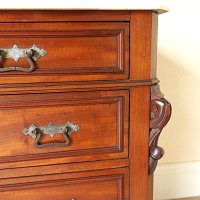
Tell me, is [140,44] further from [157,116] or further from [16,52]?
[16,52]

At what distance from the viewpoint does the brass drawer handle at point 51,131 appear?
2.52ft

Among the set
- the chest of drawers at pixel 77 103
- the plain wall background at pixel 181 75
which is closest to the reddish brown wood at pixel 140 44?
the chest of drawers at pixel 77 103

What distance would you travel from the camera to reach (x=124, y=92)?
0.80 m

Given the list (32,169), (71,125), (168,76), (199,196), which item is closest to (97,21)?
(71,125)

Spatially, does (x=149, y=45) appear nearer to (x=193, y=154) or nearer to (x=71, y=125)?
(x=71, y=125)

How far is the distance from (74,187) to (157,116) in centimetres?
29

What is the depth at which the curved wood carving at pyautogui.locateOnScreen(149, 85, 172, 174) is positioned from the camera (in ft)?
2.67

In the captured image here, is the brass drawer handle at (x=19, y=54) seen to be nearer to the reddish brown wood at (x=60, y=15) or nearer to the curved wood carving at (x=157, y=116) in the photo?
the reddish brown wood at (x=60, y=15)

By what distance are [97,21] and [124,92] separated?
0.19m

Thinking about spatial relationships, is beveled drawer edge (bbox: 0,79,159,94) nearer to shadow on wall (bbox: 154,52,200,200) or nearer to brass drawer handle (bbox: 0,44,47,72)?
brass drawer handle (bbox: 0,44,47,72)

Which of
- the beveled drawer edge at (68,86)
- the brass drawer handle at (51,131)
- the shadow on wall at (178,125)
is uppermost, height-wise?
the beveled drawer edge at (68,86)
